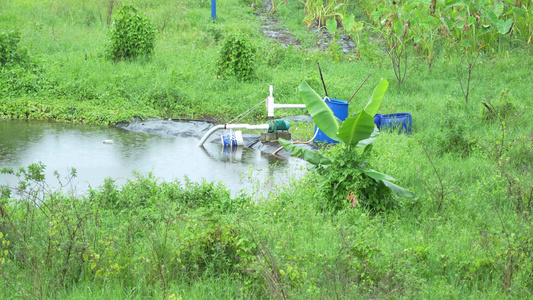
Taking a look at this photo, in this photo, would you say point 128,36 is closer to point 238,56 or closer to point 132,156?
point 238,56

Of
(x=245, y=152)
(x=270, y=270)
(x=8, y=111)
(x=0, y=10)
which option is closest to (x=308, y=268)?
(x=270, y=270)

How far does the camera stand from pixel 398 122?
8.97m

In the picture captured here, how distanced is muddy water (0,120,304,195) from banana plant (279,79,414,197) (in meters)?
1.18

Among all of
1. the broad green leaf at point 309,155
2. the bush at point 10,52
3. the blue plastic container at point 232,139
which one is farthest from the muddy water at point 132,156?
the bush at point 10,52

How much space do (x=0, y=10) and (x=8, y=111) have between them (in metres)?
8.29

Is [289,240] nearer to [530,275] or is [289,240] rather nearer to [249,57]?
[530,275]

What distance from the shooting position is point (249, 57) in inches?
472

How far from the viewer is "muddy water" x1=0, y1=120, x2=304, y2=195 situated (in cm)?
726

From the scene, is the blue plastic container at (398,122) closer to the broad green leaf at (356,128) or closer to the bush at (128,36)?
the broad green leaf at (356,128)

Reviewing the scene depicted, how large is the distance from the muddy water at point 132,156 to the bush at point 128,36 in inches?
133

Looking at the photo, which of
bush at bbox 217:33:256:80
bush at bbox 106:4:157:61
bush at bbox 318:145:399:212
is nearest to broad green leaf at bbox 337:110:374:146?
bush at bbox 318:145:399:212

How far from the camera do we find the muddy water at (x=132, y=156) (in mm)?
7262

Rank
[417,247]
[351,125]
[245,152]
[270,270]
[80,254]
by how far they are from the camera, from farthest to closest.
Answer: [245,152]
[351,125]
[417,247]
[80,254]
[270,270]

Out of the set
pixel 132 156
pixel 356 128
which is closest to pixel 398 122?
pixel 356 128
